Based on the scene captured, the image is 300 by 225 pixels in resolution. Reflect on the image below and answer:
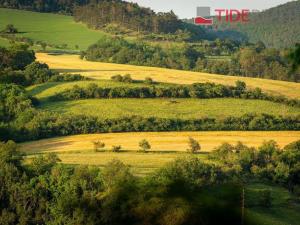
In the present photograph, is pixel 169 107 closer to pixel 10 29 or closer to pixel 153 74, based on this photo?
pixel 153 74

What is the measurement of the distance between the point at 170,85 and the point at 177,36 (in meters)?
67.9

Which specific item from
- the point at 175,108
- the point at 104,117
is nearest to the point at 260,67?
the point at 175,108

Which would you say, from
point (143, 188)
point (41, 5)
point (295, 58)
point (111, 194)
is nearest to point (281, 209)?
point (111, 194)

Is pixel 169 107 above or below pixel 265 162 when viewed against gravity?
above

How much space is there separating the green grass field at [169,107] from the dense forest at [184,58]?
138 feet

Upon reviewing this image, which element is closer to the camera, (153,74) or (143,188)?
(143,188)

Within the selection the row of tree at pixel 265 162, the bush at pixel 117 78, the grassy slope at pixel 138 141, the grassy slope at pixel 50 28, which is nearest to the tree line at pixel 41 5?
the grassy slope at pixel 50 28

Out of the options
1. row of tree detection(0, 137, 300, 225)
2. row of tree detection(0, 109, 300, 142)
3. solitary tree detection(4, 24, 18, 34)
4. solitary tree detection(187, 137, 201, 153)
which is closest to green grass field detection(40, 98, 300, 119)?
row of tree detection(0, 109, 300, 142)

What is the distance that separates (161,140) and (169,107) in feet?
43.9

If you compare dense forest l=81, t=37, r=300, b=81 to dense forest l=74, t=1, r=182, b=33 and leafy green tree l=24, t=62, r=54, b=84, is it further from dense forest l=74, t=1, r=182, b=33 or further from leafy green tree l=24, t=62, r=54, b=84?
leafy green tree l=24, t=62, r=54, b=84

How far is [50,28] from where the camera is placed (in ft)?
507

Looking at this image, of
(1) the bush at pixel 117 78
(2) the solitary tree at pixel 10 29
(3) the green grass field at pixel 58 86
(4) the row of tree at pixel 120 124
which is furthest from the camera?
(2) the solitary tree at pixel 10 29

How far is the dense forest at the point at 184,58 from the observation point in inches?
5037

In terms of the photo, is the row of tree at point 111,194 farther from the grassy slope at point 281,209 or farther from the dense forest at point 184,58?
the dense forest at point 184,58
